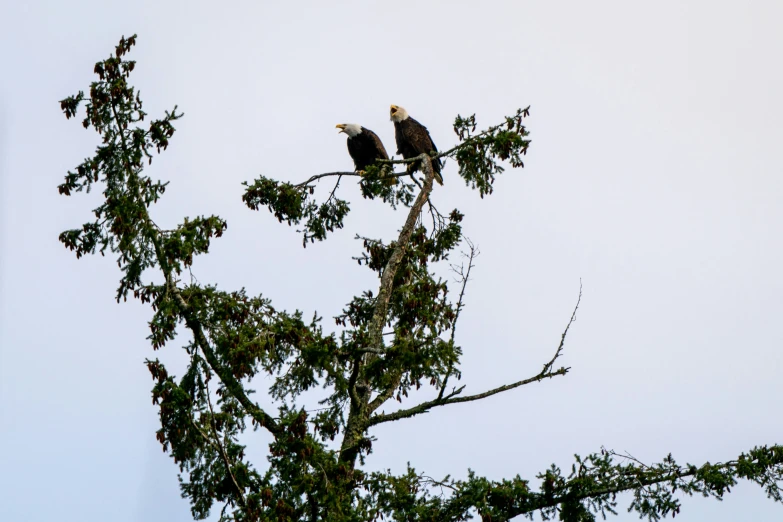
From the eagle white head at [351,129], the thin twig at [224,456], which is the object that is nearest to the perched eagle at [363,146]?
the eagle white head at [351,129]

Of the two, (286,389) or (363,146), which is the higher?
(363,146)

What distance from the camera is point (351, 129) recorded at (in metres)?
15.3

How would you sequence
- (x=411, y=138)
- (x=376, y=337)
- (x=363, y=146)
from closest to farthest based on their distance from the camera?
(x=376, y=337) < (x=411, y=138) < (x=363, y=146)

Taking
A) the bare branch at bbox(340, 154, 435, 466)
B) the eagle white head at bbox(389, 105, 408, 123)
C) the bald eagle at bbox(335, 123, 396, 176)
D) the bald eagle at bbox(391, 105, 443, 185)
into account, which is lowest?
the bare branch at bbox(340, 154, 435, 466)

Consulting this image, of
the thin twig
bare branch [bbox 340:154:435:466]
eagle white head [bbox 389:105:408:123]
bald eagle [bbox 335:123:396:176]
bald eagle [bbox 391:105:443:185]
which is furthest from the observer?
bald eagle [bbox 335:123:396:176]

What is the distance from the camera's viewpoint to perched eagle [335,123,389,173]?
1503 cm

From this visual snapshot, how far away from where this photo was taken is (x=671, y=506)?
837 centimetres

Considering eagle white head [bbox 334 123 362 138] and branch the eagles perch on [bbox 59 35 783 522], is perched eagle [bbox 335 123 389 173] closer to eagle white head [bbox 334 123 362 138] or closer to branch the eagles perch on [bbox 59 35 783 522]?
eagle white head [bbox 334 123 362 138]

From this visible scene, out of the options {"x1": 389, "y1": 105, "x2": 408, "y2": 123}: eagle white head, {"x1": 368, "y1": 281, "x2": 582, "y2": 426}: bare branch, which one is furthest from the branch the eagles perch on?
{"x1": 389, "y1": 105, "x2": 408, "y2": 123}: eagle white head

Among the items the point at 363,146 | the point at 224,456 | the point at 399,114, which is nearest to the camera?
the point at 224,456

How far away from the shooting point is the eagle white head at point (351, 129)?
50.1ft

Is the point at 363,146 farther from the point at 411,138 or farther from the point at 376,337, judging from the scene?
the point at 376,337

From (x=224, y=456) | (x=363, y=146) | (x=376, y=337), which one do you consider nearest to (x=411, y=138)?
(x=363, y=146)

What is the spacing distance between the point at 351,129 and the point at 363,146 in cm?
41
